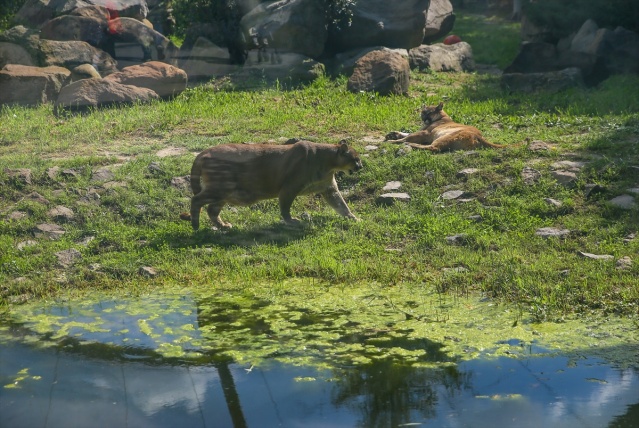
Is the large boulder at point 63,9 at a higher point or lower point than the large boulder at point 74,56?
higher

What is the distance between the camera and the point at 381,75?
17297 millimetres

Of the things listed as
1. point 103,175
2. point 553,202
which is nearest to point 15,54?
point 103,175

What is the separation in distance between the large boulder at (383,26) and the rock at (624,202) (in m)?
9.70

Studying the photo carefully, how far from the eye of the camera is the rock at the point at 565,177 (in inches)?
469

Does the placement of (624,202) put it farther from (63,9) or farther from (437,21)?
(63,9)

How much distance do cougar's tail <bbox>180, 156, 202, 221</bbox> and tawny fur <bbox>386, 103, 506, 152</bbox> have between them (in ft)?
12.6

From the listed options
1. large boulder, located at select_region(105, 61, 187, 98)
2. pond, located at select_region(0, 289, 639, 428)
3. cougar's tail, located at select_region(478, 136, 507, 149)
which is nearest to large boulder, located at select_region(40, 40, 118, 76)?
large boulder, located at select_region(105, 61, 187, 98)

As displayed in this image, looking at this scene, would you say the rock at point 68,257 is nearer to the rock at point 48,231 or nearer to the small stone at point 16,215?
the rock at point 48,231

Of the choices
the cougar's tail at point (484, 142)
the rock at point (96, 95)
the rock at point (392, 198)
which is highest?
the rock at point (96, 95)

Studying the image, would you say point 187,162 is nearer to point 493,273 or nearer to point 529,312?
point 493,273

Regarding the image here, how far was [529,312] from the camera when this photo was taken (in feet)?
27.7

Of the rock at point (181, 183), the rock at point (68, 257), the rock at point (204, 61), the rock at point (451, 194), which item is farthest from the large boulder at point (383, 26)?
the rock at point (68, 257)

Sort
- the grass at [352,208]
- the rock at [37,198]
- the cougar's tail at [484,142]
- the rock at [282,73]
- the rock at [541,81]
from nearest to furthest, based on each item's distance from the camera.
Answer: the grass at [352,208] → the rock at [37,198] → the cougar's tail at [484,142] → the rock at [541,81] → the rock at [282,73]

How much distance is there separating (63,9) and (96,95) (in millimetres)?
6054
